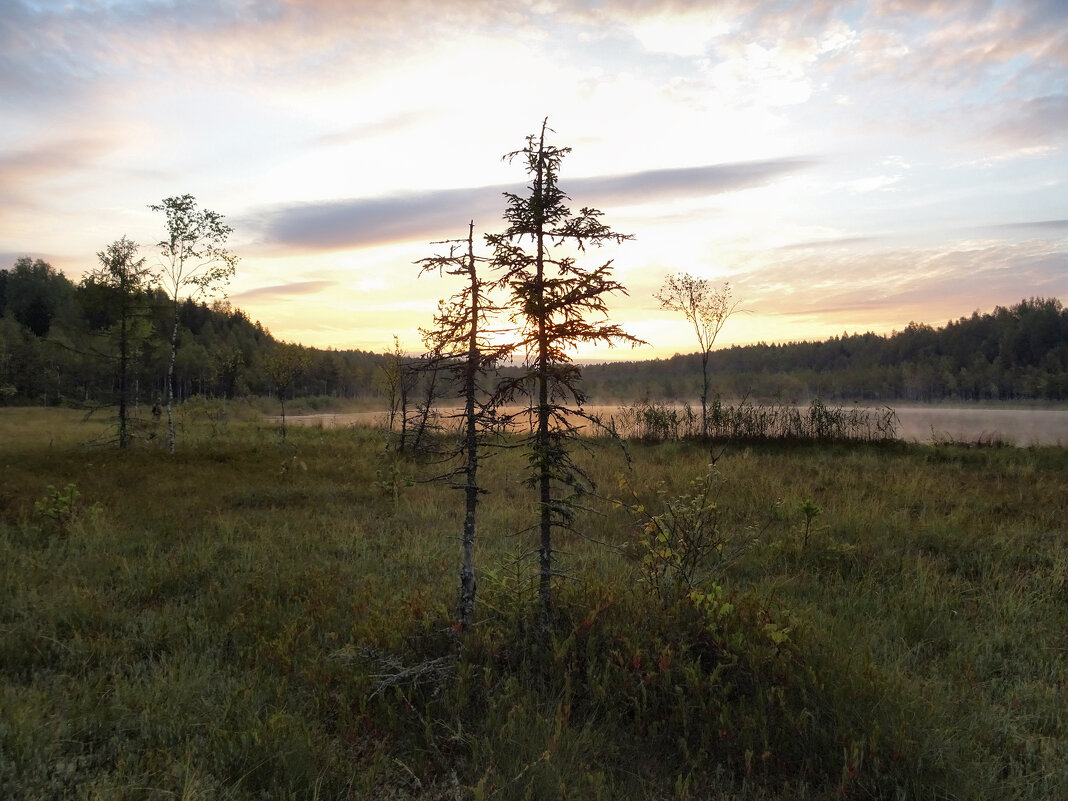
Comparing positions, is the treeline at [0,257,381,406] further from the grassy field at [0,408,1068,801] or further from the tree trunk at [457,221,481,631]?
the tree trunk at [457,221,481,631]

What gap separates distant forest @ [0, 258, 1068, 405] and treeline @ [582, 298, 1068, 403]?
21 cm

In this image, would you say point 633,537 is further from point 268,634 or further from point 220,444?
point 220,444

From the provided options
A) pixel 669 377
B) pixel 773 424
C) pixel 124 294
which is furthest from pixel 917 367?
pixel 124 294

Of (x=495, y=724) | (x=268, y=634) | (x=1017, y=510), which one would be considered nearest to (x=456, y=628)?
(x=495, y=724)

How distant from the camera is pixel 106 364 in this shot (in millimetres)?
38781

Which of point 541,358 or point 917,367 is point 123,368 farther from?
point 917,367

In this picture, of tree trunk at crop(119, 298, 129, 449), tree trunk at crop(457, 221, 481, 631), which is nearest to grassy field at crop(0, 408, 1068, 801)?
tree trunk at crop(457, 221, 481, 631)

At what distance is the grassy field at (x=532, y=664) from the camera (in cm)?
369

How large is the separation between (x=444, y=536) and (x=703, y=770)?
21.4ft

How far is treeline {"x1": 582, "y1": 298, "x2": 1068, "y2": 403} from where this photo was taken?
7794 centimetres

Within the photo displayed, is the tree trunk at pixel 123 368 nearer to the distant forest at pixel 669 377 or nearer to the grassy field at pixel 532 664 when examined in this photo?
the grassy field at pixel 532 664

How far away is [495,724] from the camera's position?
13.5 ft

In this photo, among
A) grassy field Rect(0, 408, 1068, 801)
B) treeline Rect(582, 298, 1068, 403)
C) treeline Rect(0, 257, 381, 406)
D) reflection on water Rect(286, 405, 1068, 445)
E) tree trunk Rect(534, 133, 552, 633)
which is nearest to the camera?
grassy field Rect(0, 408, 1068, 801)

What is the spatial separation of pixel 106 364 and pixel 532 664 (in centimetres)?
4590
